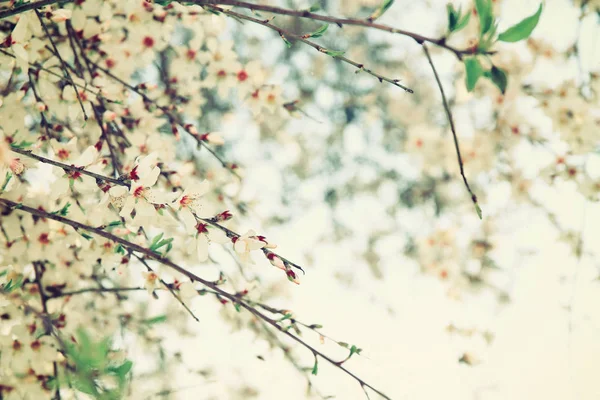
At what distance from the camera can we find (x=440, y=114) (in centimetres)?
272

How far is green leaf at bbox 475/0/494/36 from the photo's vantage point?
0.58 meters

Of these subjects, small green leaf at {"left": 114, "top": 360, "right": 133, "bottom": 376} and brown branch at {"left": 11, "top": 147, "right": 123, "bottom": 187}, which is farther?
brown branch at {"left": 11, "top": 147, "right": 123, "bottom": 187}

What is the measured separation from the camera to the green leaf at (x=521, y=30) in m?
0.54

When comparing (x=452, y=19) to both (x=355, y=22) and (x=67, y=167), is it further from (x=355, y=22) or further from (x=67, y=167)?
(x=67, y=167)

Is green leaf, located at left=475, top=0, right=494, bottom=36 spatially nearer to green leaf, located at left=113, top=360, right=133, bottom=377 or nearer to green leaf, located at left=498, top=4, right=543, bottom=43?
green leaf, located at left=498, top=4, right=543, bottom=43

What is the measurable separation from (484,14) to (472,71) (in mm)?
69

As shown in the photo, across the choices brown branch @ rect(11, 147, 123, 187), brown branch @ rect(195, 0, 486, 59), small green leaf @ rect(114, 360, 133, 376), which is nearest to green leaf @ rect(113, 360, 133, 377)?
small green leaf @ rect(114, 360, 133, 376)

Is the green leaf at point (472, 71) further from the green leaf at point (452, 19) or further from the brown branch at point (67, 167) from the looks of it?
the brown branch at point (67, 167)

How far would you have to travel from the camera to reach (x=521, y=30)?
55 centimetres

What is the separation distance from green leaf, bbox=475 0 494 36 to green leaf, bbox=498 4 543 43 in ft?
0.11

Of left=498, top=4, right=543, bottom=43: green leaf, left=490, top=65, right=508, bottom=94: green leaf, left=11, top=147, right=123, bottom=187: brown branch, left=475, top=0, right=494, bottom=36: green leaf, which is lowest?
left=11, top=147, right=123, bottom=187: brown branch

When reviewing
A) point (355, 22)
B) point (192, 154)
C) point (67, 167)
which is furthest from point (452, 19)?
point (192, 154)

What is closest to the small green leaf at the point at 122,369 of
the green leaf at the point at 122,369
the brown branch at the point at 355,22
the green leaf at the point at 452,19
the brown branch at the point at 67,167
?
the green leaf at the point at 122,369

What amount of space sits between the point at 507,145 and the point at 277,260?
6.16 ft
